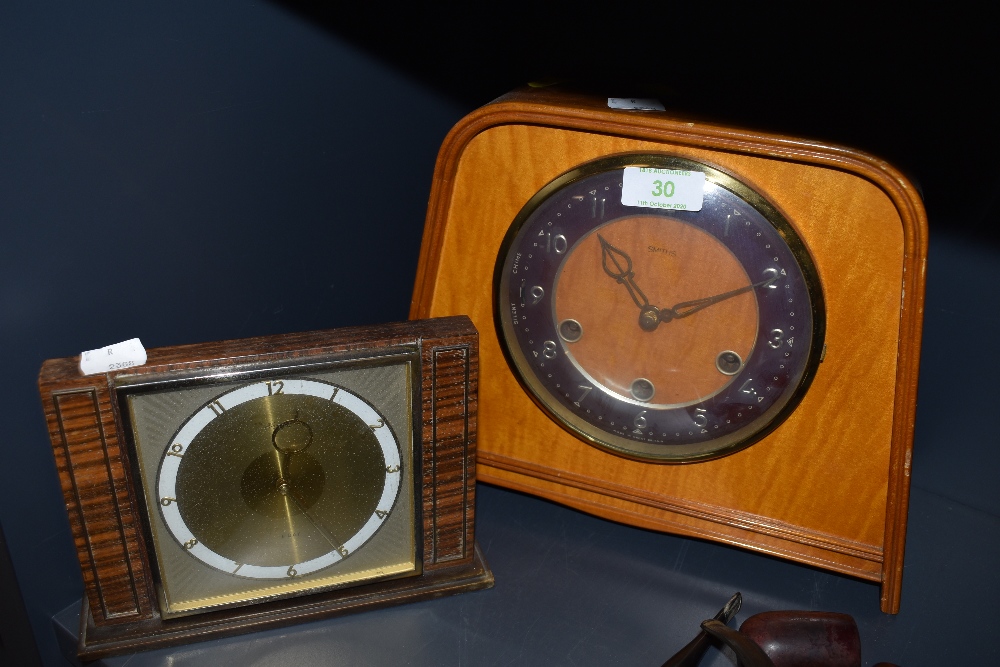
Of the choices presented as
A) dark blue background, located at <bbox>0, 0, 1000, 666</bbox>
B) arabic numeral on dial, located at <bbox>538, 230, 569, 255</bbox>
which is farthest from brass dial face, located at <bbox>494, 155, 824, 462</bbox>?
dark blue background, located at <bbox>0, 0, 1000, 666</bbox>

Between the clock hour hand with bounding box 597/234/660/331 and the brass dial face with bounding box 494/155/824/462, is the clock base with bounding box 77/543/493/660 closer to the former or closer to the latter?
the brass dial face with bounding box 494/155/824/462

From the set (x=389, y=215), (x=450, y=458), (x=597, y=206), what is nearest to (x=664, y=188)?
(x=597, y=206)

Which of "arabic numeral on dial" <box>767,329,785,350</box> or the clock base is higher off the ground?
"arabic numeral on dial" <box>767,329,785,350</box>

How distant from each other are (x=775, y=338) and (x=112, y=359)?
72 cm

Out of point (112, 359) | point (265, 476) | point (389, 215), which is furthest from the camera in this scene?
point (389, 215)

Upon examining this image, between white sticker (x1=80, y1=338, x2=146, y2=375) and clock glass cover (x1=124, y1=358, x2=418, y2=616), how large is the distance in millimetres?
30

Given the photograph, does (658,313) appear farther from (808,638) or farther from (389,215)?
(389,215)

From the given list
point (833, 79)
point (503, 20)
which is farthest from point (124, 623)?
point (833, 79)

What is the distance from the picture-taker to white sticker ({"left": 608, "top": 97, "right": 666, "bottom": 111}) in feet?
3.48

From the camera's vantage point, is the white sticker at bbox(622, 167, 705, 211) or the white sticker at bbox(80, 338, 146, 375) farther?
the white sticker at bbox(622, 167, 705, 211)

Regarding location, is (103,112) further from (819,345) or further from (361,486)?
(819,345)

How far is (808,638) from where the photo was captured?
1041 mm

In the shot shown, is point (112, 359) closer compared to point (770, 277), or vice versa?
point (112, 359)

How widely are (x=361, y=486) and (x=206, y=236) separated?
0.38 metres
